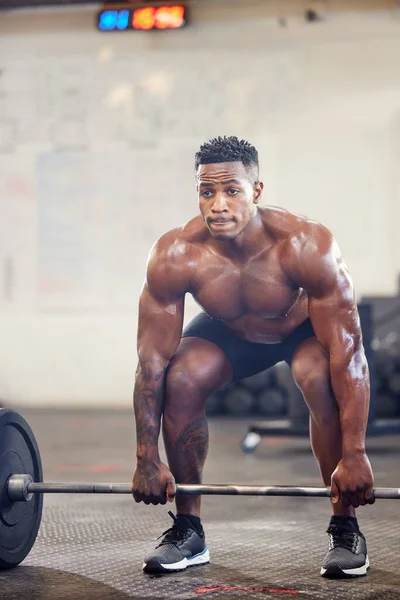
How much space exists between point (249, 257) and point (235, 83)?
17.7ft

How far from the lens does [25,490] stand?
2361 mm

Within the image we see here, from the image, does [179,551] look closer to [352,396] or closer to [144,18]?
[352,396]

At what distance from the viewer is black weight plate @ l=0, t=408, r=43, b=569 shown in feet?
7.64

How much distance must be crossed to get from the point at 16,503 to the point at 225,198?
3.18ft

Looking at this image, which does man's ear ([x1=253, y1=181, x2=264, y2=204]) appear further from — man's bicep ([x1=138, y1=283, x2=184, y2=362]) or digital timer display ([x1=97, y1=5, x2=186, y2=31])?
digital timer display ([x1=97, y1=5, x2=186, y2=31])

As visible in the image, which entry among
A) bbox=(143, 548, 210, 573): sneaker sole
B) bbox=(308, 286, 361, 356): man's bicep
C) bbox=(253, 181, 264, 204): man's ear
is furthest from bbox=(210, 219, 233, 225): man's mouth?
bbox=(143, 548, 210, 573): sneaker sole

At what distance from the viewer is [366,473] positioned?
2.14 m

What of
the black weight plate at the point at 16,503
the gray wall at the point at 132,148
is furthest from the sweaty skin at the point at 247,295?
the gray wall at the point at 132,148

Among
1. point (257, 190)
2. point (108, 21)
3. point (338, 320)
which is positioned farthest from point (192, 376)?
point (108, 21)

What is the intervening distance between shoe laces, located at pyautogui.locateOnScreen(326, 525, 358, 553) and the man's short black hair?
0.92 m

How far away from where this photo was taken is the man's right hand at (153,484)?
2227mm

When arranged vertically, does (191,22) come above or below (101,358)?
above

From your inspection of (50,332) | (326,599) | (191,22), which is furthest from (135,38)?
(326,599)

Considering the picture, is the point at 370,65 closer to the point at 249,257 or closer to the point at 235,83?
the point at 235,83
